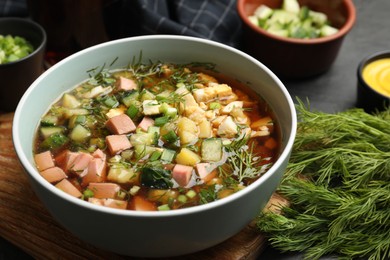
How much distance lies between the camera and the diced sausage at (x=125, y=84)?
2.49m

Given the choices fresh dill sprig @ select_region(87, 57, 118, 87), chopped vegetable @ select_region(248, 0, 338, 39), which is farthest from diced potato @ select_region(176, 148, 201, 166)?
chopped vegetable @ select_region(248, 0, 338, 39)

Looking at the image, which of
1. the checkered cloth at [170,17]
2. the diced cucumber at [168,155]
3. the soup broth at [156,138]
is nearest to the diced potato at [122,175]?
the soup broth at [156,138]

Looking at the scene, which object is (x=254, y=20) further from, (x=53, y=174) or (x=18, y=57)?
(x=53, y=174)

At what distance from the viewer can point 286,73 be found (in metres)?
3.32

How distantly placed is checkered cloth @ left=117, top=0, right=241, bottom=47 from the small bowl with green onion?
0.55 meters

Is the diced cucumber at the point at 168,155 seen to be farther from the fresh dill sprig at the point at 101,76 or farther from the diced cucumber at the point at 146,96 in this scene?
the fresh dill sprig at the point at 101,76

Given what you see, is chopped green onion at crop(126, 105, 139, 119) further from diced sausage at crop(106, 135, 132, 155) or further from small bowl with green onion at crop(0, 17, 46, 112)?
small bowl with green onion at crop(0, 17, 46, 112)

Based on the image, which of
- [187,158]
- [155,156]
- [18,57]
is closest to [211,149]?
[187,158]

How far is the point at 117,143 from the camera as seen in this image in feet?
7.19

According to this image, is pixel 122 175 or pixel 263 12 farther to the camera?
pixel 263 12

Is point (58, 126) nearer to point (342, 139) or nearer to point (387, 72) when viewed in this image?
point (342, 139)

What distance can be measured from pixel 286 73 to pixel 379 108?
0.59 meters

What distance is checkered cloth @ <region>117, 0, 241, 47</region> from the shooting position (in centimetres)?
327

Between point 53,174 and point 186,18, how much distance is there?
1.64 meters
